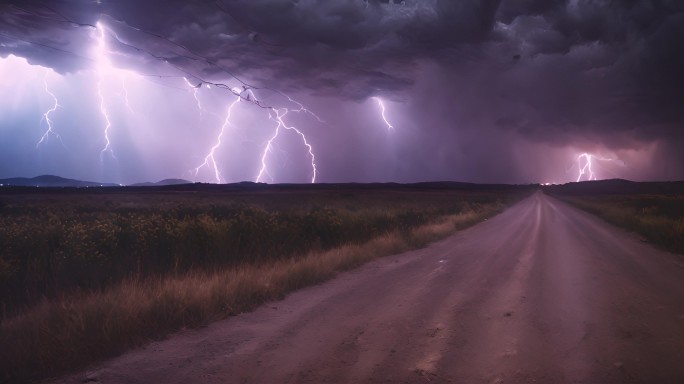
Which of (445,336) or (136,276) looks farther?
(136,276)

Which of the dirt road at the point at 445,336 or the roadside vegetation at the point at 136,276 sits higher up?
the roadside vegetation at the point at 136,276

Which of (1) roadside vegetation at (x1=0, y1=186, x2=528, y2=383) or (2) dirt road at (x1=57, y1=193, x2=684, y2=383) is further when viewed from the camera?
(1) roadside vegetation at (x1=0, y1=186, x2=528, y2=383)

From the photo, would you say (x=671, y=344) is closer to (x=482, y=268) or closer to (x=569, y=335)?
(x=569, y=335)

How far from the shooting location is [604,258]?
44.4ft

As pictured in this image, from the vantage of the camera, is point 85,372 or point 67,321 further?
point 67,321

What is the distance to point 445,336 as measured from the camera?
5.97 m

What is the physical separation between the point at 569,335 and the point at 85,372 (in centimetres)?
587

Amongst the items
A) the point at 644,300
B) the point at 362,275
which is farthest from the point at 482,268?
the point at 644,300

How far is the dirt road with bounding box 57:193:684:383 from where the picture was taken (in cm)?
482

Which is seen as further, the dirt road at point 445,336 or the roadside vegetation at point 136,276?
the roadside vegetation at point 136,276

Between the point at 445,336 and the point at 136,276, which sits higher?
the point at 136,276

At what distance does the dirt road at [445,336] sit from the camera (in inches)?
190

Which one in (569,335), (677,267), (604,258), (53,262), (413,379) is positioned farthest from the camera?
(604,258)

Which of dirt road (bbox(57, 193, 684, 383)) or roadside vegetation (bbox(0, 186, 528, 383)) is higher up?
roadside vegetation (bbox(0, 186, 528, 383))
